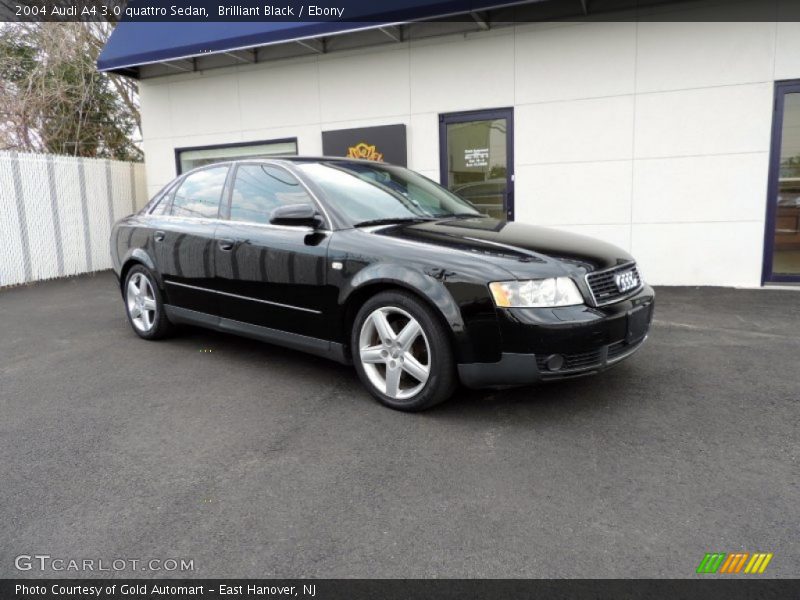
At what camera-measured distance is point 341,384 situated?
4059 millimetres

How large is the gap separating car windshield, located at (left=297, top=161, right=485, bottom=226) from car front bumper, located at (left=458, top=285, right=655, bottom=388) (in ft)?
4.23

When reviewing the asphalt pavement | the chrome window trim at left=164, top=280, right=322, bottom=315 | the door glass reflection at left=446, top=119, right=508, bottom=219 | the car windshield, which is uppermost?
the door glass reflection at left=446, top=119, right=508, bottom=219

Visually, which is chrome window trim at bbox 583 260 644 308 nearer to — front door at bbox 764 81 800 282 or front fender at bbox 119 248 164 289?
front fender at bbox 119 248 164 289

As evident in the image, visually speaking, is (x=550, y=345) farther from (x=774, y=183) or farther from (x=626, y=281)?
(x=774, y=183)

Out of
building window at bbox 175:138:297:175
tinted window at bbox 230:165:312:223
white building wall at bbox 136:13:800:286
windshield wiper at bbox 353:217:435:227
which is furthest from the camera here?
building window at bbox 175:138:297:175

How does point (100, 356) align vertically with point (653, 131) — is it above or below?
below

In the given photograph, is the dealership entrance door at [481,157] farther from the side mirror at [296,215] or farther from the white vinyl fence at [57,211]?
the white vinyl fence at [57,211]

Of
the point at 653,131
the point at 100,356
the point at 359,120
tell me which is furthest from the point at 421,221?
the point at 359,120

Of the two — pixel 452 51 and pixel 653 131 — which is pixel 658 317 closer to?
pixel 653 131

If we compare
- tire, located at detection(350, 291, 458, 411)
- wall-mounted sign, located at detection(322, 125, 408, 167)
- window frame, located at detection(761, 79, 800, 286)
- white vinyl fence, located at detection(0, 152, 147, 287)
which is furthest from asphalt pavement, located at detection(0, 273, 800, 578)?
white vinyl fence, located at detection(0, 152, 147, 287)

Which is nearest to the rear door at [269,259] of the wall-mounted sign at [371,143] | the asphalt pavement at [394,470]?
the asphalt pavement at [394,470]

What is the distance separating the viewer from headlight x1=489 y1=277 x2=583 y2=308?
3.11 meters

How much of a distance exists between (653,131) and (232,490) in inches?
275

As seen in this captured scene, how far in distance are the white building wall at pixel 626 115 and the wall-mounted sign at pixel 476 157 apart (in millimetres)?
462
